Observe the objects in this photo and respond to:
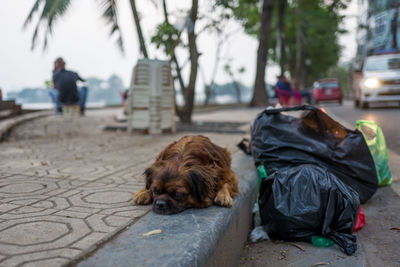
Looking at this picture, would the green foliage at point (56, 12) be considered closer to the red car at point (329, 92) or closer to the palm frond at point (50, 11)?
the palm frond at point (50, 11)

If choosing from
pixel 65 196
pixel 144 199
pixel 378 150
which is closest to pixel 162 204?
pixel 144 199

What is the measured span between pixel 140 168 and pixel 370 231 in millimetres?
2583

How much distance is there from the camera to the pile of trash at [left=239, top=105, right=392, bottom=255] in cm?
313

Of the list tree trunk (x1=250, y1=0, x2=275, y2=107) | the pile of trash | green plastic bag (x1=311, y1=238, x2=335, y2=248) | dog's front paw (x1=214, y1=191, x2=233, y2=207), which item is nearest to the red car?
tree trunk (x1=250, y1=0, x2=275, y2=107)

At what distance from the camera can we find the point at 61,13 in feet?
35.8

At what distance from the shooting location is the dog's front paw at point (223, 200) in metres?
2.90

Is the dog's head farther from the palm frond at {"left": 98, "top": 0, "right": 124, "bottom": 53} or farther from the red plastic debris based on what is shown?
the palm frond at {"left": 98, "top": 0, "right": 124, "bottom": 53}

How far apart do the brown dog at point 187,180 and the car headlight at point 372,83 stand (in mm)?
13875

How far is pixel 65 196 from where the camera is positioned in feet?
10.5

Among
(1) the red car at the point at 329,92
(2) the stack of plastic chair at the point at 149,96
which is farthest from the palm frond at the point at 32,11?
(1) the red car at the point at 329,92

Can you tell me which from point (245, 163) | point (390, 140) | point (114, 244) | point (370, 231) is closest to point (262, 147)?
point (245, 163)

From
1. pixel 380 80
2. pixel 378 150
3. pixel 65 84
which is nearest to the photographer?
pixel 378 150

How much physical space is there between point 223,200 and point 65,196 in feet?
4.37

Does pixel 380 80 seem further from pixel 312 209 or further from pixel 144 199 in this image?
pixel 144 199
